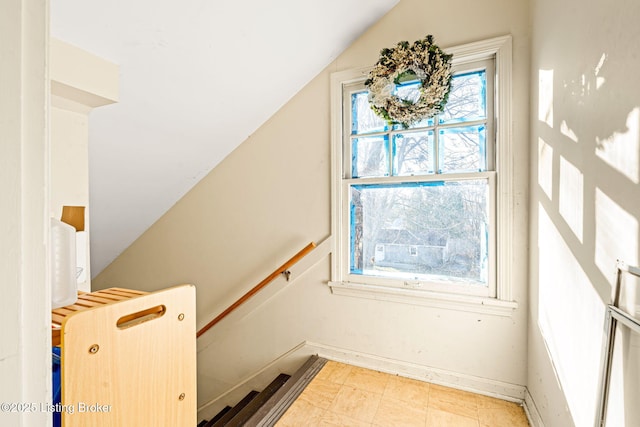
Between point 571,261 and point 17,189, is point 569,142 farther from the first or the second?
point 17,189

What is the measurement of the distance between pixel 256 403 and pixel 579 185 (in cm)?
204

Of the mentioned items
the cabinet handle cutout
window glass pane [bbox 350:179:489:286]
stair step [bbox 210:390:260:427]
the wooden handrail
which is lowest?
stair step [bbox 210:390:260:427]

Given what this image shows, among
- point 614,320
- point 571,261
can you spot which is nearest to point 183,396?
point 614,320

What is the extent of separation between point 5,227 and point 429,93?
1641mm

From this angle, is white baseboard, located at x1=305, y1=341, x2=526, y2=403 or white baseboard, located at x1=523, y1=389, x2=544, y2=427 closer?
white baseboard, located at x1=523, y1=389, x2=544, y2=427

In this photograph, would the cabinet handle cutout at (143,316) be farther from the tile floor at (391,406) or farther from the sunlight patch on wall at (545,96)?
the sunlight patch on wall at (545,96)

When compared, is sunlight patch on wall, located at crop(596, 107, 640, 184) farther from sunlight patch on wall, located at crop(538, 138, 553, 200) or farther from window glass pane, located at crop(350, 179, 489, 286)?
window glass pane, located at crop(350, 179, 489, 286)

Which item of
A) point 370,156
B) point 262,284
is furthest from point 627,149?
point 262,284

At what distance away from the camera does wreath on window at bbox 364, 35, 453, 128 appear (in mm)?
1534

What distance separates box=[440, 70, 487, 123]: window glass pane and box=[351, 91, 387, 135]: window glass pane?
1.32 feet

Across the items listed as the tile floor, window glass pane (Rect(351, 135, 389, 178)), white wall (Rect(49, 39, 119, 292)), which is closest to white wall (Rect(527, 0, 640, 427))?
the tile floor

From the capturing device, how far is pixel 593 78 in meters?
0.87

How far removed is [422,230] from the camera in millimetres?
1781

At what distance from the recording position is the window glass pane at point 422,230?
1.68m
